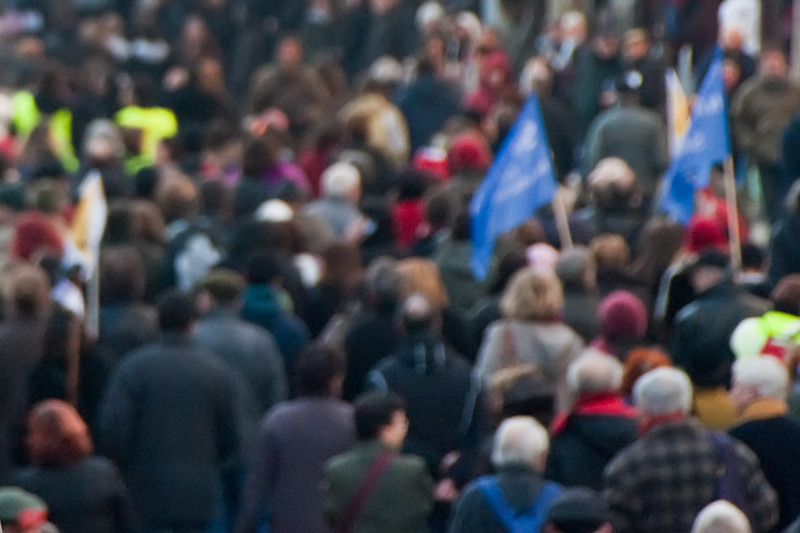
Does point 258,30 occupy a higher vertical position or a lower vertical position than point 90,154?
lower

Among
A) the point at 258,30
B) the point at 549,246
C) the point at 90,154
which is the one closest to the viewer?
the point at 549,246

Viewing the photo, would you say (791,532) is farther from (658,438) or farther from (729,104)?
(729,104)

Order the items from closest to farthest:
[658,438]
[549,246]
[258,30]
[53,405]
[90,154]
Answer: [658,438] < [53,405] < [549,246] < [90,154] < [258,30]

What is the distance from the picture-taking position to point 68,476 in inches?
404

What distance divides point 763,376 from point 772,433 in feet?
0.86

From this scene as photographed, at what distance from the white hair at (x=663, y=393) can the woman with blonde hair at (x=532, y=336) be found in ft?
6.24

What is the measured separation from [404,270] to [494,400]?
198cm

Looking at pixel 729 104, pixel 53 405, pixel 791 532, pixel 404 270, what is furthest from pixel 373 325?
pixel 729 104

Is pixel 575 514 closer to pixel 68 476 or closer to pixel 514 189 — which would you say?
pixel 68 476

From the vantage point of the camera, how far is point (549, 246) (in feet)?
44.8

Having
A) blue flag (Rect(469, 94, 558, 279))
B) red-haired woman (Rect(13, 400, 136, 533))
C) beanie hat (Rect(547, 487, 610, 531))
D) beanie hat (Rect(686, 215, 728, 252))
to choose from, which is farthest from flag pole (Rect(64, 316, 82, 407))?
beanie hat (Rect(686, 215, 728, 252))

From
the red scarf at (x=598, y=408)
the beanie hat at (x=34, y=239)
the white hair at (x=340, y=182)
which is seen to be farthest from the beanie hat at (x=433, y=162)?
the red scarf at (x=598, y=408)

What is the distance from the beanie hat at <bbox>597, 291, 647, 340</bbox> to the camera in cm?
1134

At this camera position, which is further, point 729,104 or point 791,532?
point 729,104
